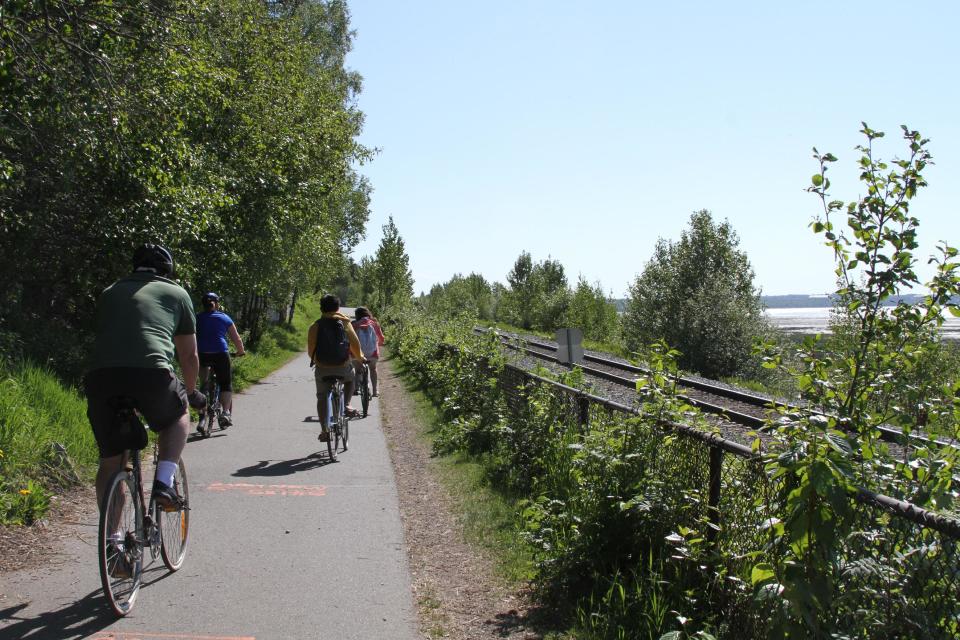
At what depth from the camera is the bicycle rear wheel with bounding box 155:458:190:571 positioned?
194 inches

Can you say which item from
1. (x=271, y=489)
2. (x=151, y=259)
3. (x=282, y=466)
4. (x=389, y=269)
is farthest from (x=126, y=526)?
(x=389, y=269)

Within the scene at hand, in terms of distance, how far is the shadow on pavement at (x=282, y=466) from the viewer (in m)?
8.40

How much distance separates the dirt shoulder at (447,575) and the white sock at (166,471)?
168 cm

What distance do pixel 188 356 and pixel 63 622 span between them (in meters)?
1.56

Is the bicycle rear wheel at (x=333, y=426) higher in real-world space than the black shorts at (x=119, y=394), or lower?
lower

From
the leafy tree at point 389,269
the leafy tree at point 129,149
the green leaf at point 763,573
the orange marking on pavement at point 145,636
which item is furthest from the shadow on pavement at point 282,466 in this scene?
the leafy tree at point 389,269

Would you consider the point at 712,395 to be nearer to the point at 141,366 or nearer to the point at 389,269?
the point at 141,366

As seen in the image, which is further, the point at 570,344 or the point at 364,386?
the point at 364,386

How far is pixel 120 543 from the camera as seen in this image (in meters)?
4.29

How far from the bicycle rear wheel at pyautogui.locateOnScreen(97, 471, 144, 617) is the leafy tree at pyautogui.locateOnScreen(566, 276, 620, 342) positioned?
2132 inches

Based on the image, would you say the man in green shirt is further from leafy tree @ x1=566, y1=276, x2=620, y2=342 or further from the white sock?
leafy tree @ x1=566, y1=276, x2=620, y2=342

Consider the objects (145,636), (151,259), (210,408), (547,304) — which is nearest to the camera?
(145,636)

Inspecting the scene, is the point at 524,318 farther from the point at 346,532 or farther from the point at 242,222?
the point at 346,532

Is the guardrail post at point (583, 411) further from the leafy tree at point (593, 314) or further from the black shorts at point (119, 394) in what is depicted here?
the leafy tree at point (593, 314)
